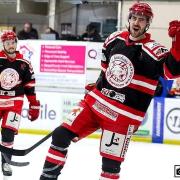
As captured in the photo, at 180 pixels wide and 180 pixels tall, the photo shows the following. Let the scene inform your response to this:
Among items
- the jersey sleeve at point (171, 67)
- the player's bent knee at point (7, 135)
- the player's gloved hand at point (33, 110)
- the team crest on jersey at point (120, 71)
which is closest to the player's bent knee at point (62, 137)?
the team crest on jersey at point (120, 71)

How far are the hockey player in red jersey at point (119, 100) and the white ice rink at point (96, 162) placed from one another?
132cm

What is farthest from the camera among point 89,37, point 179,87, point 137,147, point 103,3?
point 103,3

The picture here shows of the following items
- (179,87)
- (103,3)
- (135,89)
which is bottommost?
(179,87)

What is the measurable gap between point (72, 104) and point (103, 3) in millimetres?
4509

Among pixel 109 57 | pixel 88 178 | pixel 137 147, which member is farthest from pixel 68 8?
pixel 109 57

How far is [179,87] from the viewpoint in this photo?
6.27 meters

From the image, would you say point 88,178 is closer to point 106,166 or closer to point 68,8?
point 106,166

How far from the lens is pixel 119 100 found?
2609 millimetres

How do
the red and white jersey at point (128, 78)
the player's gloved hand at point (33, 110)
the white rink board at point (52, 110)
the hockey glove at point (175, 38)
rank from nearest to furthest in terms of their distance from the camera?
1. the hockey glove at point (175, 38)
2. the red and white jersey at point (128, 78)
3. the player's gloved hand at point (33, 110)
4. the white rink board at point (52, 110)

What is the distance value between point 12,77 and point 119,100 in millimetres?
1421

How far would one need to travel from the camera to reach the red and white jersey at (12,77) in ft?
12.5

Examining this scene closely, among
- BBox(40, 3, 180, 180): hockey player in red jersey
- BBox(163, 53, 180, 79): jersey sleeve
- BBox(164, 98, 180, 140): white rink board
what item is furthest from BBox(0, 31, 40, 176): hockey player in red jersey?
BBox(164, 98, 180, 140): white rink board

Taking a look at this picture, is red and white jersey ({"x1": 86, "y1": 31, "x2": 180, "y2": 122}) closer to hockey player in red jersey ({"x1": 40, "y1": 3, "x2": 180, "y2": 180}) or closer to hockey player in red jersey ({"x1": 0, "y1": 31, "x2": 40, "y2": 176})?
hockey player in red jersey ({"x1": 40, "y1": 3, "x2": 180, "y2": 180})

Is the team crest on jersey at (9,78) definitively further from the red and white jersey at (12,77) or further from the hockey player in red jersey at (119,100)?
the hockey player in red jersey at (119,100)
